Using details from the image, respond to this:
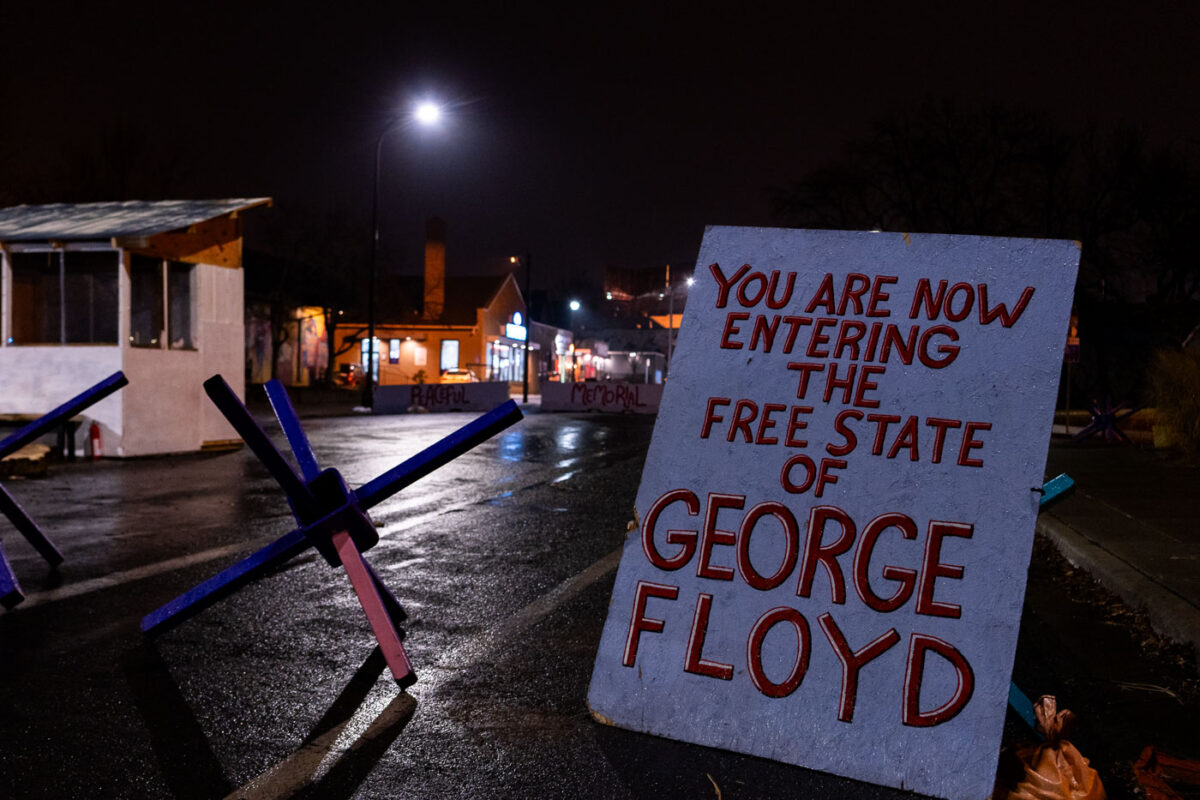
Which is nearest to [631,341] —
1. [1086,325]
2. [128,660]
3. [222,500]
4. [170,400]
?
[1086,325]

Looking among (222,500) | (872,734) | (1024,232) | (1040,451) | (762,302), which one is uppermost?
(1024,232)

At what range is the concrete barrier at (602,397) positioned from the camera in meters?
33.6

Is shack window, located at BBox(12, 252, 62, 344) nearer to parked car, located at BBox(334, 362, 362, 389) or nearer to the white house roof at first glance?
the white house roof

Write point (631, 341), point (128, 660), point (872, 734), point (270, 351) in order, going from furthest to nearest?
point (631, 341), point (270, 351), point (128, 660), point (872, 734)

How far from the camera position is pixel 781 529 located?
10.3 ft

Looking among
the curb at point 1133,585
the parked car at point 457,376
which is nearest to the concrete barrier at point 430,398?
the parked car at point 457,376

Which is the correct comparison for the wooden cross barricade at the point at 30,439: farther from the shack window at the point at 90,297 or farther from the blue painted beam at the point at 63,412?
the shack window at the point at 90,297

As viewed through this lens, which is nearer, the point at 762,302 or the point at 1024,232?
the point at 762,302

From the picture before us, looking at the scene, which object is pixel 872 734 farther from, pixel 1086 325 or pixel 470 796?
pixel 1086 325

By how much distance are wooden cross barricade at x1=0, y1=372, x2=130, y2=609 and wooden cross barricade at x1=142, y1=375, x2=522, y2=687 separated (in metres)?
1.66

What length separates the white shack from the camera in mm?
14547

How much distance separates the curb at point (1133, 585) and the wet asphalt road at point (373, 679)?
5.7 inches

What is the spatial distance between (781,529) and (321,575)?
4.09 m

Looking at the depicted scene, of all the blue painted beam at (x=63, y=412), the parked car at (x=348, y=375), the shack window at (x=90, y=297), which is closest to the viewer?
the blue painted beam at (x=63, y=412)
